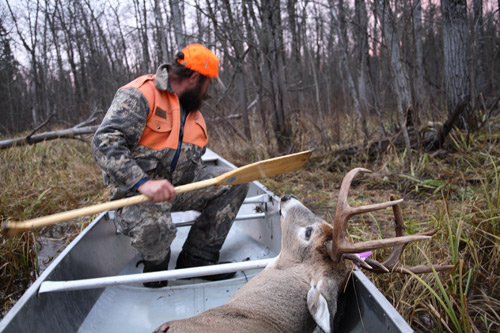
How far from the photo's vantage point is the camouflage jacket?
260cm

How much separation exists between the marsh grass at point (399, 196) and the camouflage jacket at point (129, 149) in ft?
4.47

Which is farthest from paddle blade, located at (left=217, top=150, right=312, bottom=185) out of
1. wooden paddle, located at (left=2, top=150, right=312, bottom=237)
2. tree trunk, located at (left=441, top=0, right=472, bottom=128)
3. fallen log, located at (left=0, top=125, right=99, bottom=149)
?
fallen log, located at (left=0, top=125, right=99, bottom=149)

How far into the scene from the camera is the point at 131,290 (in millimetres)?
2973

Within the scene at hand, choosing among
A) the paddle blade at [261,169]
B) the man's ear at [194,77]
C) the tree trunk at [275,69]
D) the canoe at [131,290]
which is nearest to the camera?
the canoe at [131,290]

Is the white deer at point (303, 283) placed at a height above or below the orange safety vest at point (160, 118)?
below

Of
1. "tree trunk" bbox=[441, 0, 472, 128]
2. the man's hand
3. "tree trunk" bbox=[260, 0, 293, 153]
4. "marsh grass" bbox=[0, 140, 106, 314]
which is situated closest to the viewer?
the man's hand

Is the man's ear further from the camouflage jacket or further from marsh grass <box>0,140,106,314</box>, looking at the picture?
marsh grass <box>0,140,106,314</box>

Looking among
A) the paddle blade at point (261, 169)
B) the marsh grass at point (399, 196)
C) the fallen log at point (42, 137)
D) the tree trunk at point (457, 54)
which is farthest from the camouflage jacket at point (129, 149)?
the fallen log at point (42, 137)

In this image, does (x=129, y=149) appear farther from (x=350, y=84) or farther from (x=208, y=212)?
(x=350, y=84)

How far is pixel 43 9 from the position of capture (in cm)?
1441

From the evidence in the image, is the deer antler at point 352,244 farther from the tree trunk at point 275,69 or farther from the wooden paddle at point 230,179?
the tree trunk at point 275,69

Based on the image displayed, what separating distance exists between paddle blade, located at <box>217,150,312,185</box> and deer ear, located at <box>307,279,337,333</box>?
114 cm

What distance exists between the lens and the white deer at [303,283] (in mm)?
1799

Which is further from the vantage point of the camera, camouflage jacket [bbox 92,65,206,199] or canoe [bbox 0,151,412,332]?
camouflage jacket [bbox 92,65,206,199]
